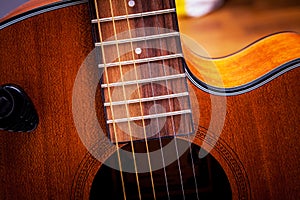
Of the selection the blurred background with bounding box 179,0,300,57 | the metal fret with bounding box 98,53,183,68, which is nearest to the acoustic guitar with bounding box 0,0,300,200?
the metal fret with bounding box 98,53,183,68

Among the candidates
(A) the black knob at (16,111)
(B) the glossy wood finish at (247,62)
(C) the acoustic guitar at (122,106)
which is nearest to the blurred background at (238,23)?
(B) the glossy wood finish at (247,62)

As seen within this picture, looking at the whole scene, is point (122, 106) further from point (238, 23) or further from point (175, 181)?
point (238, 23)

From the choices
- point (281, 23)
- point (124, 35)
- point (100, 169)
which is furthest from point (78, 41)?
point (281, 23)

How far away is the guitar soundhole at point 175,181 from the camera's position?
70 centimetres

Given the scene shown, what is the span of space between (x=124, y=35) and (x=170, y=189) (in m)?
0.27

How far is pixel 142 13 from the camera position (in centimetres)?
68

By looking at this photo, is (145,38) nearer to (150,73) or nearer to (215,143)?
(150,73)

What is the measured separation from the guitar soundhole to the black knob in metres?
0.14

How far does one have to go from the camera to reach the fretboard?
68 cm

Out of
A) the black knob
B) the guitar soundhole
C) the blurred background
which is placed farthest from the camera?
the blurred background

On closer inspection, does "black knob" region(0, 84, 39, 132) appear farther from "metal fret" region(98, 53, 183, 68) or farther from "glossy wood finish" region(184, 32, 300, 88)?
"glossy wood finish" region(184, 32, 300, 88)

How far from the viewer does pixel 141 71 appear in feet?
2.23

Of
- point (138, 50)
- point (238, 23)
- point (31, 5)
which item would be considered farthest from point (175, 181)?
point (238, 23)

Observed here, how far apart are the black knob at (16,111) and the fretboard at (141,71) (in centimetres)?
12
